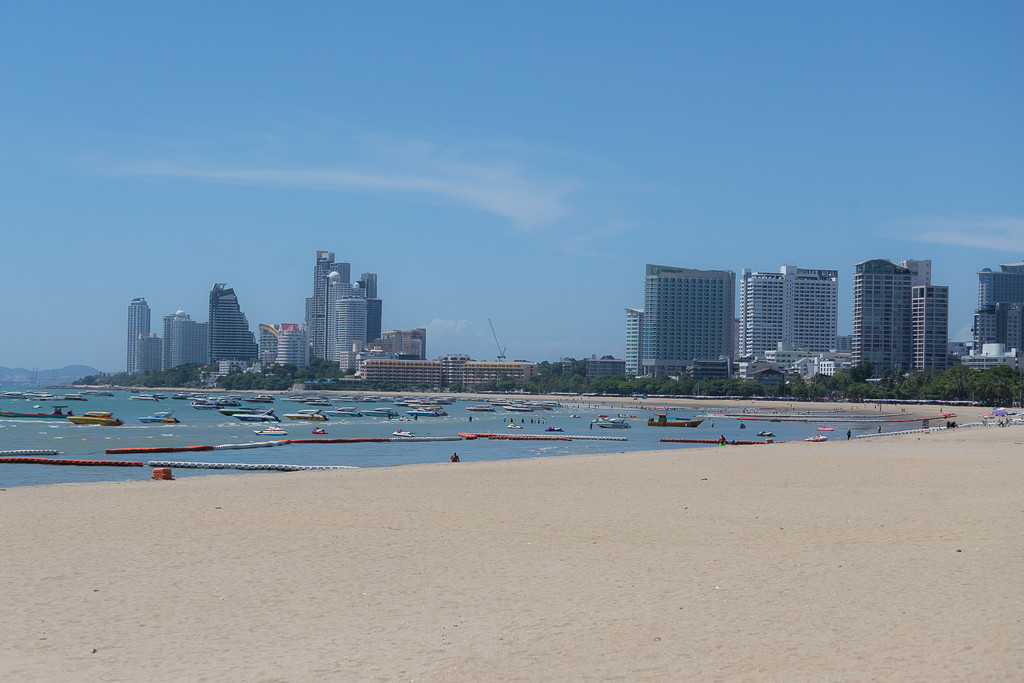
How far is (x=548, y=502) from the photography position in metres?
24.8

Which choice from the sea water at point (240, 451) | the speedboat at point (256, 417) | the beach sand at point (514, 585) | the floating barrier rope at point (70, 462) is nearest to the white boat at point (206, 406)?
the speedboat at point (256, 417)

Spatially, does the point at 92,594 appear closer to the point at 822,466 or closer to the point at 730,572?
the point at 730,572

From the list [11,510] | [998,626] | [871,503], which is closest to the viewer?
[998,626]

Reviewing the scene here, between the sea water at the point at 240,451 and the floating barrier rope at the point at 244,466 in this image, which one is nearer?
the sea water at the point at 240,451

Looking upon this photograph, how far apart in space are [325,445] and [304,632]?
167 feet

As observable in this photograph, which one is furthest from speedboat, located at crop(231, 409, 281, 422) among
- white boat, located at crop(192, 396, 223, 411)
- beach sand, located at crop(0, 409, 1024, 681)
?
beach sand, located at crop(0, 409, 1024, 681)

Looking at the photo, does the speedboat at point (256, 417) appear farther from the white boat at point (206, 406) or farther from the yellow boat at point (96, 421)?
the white boat at point (206, 406)

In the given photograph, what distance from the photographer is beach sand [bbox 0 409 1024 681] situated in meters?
10.4

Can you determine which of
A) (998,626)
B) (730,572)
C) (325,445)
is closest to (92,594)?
(730,572)

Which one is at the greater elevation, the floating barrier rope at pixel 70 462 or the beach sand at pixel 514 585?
the beach sand at pixel 514 585

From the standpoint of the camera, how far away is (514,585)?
14391 mm

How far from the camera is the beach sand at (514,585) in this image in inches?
409

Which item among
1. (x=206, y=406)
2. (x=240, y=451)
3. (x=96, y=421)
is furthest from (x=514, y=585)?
(x=206, y=406)

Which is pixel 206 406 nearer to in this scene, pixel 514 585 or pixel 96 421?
pixel 96 421
